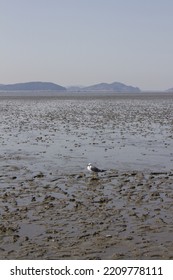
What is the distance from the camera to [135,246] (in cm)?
1110

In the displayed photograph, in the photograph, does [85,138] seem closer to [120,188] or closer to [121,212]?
[120,188]

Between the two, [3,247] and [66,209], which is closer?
[3,247]

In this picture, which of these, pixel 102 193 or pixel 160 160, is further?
pixel 160 160

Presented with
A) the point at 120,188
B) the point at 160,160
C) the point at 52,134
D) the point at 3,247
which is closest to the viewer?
the point at 3,247

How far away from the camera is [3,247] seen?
1110cm

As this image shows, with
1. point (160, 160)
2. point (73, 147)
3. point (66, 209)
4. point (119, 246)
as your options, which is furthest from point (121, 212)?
point (73, 147)

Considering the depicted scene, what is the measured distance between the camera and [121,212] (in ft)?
46.1

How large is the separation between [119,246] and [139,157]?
13198mm

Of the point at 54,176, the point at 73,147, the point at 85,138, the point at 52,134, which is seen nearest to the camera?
the point at 54,176

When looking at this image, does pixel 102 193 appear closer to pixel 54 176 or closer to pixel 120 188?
pixel 120 188

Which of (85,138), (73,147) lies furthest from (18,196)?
(85,138)

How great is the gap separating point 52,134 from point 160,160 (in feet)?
46.4
